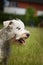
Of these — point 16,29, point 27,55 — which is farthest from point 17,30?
point 27,55

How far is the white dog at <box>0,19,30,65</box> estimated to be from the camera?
15.2 feet

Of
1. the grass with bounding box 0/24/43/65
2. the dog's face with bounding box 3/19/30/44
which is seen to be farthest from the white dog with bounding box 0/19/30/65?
the grass with bounding box 0/24/43/65

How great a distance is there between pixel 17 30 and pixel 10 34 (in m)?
0.12

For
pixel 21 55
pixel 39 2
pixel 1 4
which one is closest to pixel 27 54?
pixel 21 55

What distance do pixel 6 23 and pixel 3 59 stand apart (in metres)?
0.56

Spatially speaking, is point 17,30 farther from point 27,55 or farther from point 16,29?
point 27,55

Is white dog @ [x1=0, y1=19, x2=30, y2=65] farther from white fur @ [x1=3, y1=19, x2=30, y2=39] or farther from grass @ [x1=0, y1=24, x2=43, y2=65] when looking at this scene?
grass @ [x1=0, y1=24, x2=43, y2=65]

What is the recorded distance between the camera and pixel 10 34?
4.73 meters

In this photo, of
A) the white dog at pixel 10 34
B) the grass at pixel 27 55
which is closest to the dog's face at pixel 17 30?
the white dog at pixel 10 34

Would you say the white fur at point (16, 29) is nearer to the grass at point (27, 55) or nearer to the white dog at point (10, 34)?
the white dog at point (10, 34)

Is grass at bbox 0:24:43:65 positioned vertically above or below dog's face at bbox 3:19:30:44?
below

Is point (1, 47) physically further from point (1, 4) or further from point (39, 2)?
point (39, 2)

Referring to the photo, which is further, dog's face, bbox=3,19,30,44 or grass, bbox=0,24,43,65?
grass, bbox=0,24,43,65

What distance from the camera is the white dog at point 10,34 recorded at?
464cm
